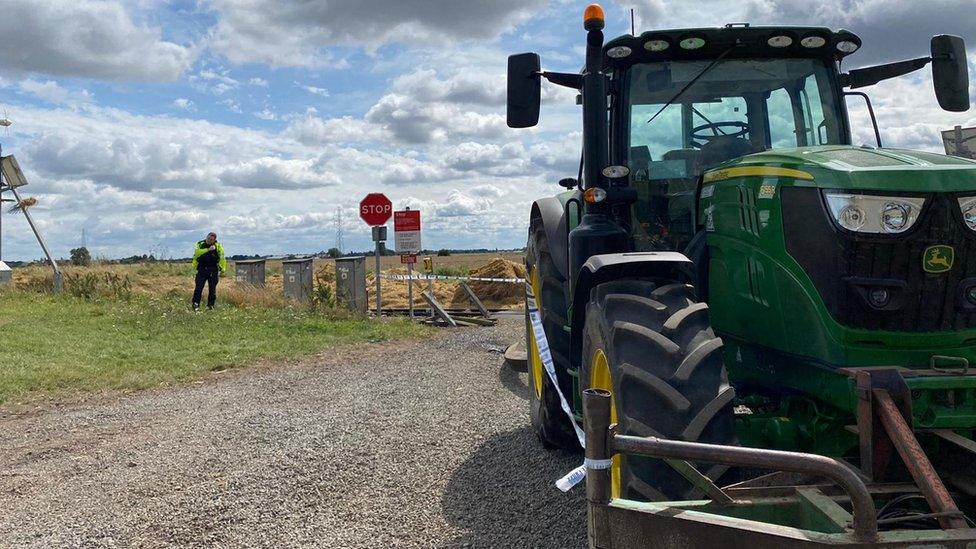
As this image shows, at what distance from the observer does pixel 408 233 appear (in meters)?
16.9

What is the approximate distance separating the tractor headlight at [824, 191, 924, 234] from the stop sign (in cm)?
1369

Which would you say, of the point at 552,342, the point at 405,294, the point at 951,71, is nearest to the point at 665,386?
the point at 552,342

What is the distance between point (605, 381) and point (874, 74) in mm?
2557

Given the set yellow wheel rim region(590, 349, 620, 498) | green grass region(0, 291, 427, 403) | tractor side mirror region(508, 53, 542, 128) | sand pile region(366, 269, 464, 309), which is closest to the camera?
yellow wheel rim region(590, 349, 620, 498)

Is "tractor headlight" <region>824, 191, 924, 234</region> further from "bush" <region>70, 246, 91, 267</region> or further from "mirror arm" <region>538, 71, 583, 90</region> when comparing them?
"bush" <region>70, 246, 91, 267</region>

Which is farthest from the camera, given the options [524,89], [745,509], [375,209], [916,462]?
[375,209]

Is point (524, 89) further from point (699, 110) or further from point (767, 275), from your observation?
point (767, 275)

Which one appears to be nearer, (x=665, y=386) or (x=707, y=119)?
(x=665, y=386)

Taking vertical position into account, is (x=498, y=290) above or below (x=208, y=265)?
below

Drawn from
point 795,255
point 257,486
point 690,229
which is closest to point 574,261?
point 690,229

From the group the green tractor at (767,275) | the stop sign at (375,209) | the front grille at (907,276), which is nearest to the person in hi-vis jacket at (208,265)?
the stop sign at (375,209)

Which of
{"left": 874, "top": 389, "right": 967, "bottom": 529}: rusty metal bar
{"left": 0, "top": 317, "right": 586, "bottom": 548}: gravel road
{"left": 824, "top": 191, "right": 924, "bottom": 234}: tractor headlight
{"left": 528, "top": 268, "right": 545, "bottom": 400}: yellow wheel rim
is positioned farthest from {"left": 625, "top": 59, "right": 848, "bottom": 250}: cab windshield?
{"left": 874, "top": 389, "right": 967, "bottom": 529}: rusty metal bar

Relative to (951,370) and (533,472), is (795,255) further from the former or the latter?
(533,472)

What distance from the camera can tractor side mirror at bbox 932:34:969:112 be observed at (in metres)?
4.39
